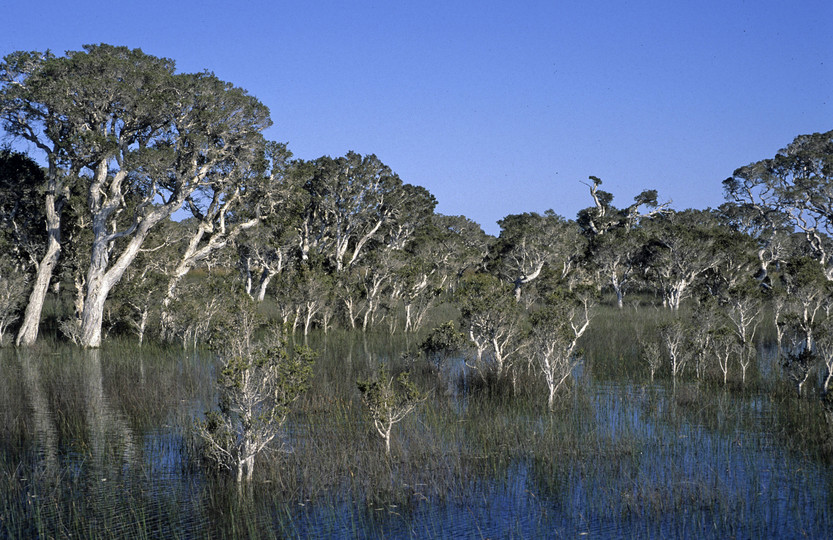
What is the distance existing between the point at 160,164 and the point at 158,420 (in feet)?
44.2

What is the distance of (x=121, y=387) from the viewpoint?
16531mm

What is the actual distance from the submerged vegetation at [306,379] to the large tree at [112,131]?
0.11 metres

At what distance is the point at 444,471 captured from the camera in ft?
33.6

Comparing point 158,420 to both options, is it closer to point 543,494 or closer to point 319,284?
point 543,494

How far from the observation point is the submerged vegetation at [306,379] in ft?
29.7

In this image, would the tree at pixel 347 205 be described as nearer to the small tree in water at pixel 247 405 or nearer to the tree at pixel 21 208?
the tree at pixel 21 208

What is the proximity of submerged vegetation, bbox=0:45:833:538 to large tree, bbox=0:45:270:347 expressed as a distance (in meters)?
0.11

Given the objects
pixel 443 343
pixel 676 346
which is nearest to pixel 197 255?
pixel 443 343

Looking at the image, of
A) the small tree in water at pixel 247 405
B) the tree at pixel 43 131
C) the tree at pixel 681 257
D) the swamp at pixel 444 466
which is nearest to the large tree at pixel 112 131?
the tree at pixel 43 131

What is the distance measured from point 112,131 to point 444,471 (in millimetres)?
20619

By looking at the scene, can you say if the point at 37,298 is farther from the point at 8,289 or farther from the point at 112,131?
the point at 112,131

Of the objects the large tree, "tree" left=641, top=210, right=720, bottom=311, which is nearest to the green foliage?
the large tree

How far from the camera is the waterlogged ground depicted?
8.44m

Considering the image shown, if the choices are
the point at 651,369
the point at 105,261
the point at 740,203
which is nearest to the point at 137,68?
the point at 105,261
